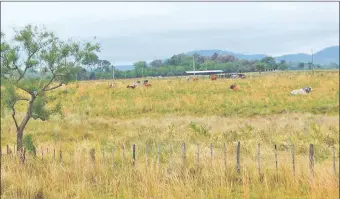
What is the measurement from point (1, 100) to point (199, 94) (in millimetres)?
26357

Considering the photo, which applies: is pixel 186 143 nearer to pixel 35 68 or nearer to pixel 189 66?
pixel 35 68

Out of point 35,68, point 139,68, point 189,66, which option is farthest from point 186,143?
point 139,68

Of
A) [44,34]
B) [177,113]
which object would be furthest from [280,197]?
[177,113]

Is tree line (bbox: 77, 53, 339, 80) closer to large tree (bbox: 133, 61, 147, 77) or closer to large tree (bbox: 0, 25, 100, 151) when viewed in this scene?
large tree (bbox: 133, 61, 147, 77)

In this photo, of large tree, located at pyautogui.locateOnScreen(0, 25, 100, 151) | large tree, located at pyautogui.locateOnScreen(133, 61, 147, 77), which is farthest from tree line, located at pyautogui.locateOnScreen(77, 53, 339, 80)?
large tree, located at pyautogui.locateOnScreen(0, 25, 100, 151)

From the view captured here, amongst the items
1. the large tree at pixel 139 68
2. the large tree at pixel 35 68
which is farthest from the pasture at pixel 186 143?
the large tree at pixel 139 68

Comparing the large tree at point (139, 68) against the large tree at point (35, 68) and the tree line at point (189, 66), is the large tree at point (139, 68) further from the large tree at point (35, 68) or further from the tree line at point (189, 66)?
the large tree at point (35, 68)

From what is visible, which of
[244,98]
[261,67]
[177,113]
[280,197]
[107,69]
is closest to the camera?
[280,197]

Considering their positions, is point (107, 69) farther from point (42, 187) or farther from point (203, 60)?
point (42, 187)

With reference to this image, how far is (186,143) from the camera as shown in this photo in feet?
60.4

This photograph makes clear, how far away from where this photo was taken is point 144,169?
12.1 metres

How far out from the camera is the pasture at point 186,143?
11.0 metres

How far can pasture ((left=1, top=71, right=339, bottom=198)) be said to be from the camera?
433 inches

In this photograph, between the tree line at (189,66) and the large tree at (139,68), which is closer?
the tree line at (189,66)
